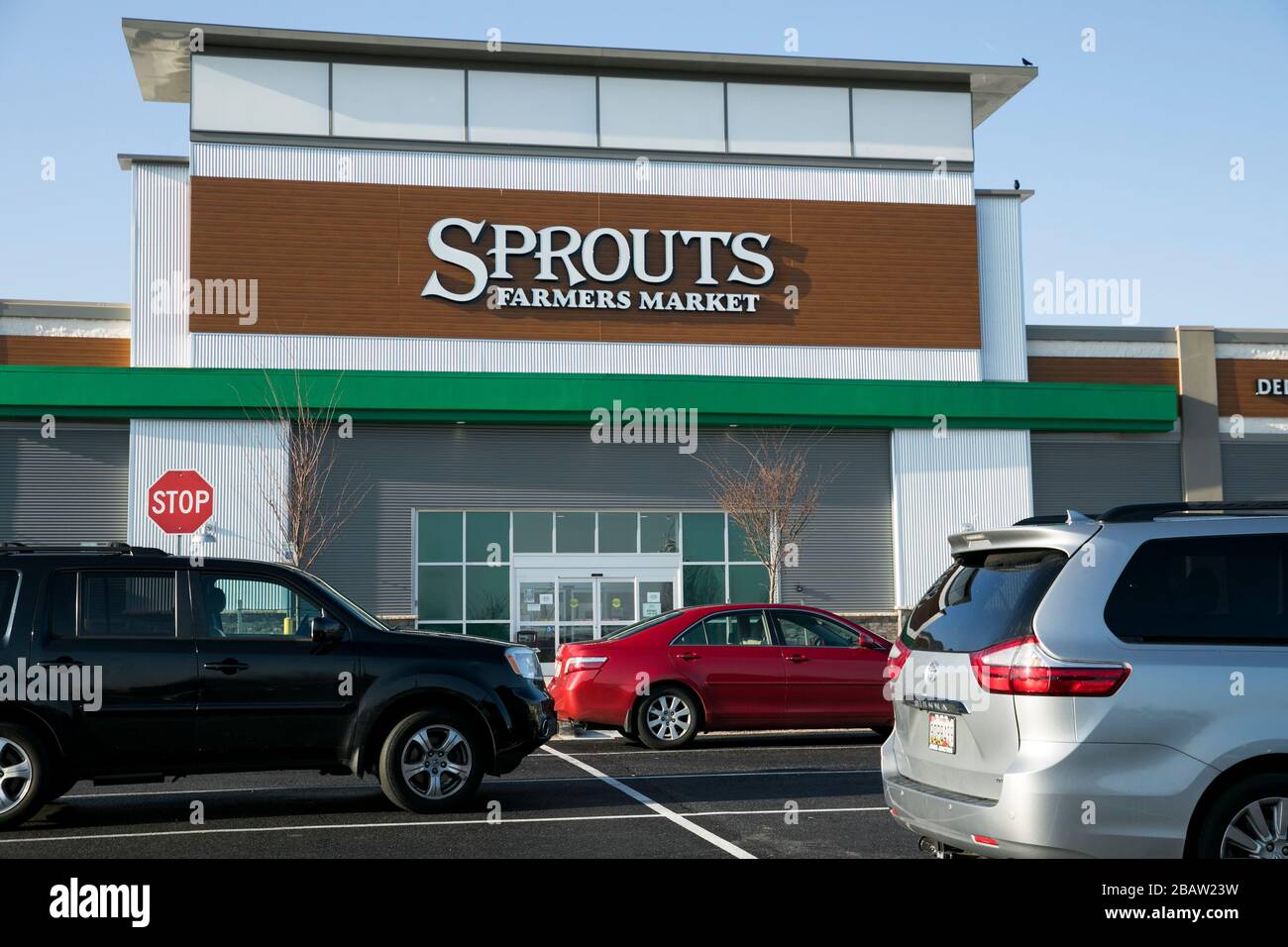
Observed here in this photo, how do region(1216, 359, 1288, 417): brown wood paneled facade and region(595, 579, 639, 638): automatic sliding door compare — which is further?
region(1216, 359, 1288, 417): brown wood paneled facade

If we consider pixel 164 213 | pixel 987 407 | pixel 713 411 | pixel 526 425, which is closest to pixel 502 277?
pixel 526 425

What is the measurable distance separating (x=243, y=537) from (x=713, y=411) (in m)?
9.27

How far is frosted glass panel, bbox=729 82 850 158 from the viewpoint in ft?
92.3

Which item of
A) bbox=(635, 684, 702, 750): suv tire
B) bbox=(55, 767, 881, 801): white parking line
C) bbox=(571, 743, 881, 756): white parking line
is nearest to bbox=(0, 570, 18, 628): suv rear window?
bbox=(55, 767, 881, 801): white parking line

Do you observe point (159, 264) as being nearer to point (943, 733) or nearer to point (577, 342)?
point (577, 342)

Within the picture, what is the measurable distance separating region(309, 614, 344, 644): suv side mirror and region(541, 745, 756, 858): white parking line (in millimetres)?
2638

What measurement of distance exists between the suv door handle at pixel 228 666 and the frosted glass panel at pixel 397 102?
19.1m

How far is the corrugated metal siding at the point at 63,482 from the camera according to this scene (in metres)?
25.0

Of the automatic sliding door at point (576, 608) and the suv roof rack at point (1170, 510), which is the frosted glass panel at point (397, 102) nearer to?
the automatic sliding door at point (576, 608)

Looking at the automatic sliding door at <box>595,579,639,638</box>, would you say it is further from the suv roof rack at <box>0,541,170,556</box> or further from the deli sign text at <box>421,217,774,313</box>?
the suv roof rack at <box>0,541,170,556</box>

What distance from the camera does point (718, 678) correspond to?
14.9 meters

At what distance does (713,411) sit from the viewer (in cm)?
2664

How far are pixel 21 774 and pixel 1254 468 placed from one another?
1050 inches

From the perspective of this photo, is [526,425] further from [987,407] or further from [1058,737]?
[1058,737]
